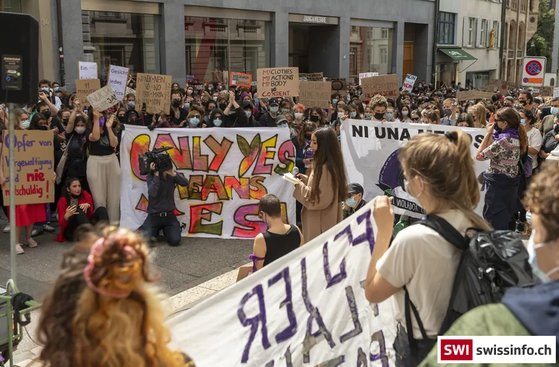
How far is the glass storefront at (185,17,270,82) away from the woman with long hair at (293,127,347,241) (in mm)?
16726

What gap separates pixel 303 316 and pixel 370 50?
2902 centimetres

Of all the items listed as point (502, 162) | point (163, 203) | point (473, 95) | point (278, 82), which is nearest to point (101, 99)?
point (163, 203)

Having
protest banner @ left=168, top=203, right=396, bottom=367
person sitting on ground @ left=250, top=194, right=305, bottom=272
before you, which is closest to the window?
person sitting on ground @ left=250, top=194, right=305, bottom=272

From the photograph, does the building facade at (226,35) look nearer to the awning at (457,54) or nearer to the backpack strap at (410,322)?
the awning at (457,54)

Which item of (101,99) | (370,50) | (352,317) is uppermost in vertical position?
(370,50)

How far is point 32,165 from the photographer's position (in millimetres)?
6891

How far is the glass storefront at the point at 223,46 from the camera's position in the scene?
2083 cm

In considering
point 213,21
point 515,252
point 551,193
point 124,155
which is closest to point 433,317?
point 515,252

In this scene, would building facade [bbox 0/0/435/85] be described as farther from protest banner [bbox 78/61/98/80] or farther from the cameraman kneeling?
the cameraman kneeling

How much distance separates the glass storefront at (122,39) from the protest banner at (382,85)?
8671 millimetres

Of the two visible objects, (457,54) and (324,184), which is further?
(457,54)

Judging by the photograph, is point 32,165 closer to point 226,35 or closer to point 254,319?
point 254,319

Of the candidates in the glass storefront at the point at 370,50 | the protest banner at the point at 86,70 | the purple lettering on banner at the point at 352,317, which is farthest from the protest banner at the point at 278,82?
the glass storefront at the point at 370,50

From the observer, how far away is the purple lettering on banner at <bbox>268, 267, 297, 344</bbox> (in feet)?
9.27
